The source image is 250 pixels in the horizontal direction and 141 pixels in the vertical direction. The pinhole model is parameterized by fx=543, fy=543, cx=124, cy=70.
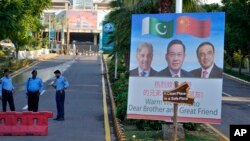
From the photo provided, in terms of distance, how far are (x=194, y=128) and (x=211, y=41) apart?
4.83 meters

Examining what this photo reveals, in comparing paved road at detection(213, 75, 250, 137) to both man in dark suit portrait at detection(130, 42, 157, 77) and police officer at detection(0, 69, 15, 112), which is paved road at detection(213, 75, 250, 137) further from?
police officer at detection(0, 69, 15, 112)

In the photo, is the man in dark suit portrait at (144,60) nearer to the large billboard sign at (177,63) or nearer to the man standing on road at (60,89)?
the large billboard sign at (177,63)

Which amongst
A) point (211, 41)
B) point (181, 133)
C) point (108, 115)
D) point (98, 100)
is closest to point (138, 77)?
Answer: point (211, 41)

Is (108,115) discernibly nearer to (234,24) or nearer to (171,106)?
(171,106)

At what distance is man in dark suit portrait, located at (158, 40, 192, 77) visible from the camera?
1075cm

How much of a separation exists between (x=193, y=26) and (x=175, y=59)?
767 mm

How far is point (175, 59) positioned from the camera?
10844mm

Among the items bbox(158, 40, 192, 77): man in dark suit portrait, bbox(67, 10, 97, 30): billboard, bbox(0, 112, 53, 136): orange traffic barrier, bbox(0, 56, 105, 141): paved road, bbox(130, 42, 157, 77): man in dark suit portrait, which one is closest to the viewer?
bbox(158, 40, 192, 77): man in dark suit portrait

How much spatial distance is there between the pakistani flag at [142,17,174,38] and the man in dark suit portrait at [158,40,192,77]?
22cm

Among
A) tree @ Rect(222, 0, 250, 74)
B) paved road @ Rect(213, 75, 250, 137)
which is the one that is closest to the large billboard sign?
paved road @ Rect(213, 75, 250, 137)

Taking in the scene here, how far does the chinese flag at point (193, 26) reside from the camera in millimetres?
10398

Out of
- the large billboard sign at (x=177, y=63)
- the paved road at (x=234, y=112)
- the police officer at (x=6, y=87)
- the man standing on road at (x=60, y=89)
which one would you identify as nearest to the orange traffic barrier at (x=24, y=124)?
the man standing on road at (x=60, y=89)

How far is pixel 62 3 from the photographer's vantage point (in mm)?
153625

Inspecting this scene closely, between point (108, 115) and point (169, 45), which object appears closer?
point (169, 45)
